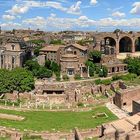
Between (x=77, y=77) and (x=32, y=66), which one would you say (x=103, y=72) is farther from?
(x=32, y=66)

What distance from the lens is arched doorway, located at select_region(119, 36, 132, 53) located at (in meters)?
87.4

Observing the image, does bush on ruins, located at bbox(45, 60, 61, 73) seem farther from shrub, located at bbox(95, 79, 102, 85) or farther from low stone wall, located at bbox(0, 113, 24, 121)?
low stone wall, located at bbox(0, 113, 24, 121)

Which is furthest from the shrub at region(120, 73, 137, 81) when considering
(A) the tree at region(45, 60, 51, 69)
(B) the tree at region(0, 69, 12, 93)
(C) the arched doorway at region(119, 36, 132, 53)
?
(C) the arched doorway at region(119, 36, 132, 53)

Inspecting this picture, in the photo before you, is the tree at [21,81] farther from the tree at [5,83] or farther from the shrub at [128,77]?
the shrub at [128,77]

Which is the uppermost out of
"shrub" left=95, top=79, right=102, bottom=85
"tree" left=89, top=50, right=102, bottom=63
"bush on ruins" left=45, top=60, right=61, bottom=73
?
"tree" left=89, top=50, right=102, bottom=63

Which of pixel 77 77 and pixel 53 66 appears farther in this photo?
pixel 53 66

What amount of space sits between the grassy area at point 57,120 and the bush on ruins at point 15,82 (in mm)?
8447

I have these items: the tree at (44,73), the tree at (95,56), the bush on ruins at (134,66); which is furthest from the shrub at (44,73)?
the bush on ruins at (134,66)

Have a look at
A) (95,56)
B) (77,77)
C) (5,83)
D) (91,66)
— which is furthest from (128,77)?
(5,83)

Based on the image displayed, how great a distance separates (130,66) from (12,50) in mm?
20836

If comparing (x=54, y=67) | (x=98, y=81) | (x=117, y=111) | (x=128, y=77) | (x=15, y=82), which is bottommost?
(x=117, y=111)

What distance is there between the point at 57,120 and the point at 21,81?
13.9 meters

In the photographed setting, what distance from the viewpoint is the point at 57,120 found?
36.6 meters

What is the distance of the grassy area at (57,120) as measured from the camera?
34.2 metres
